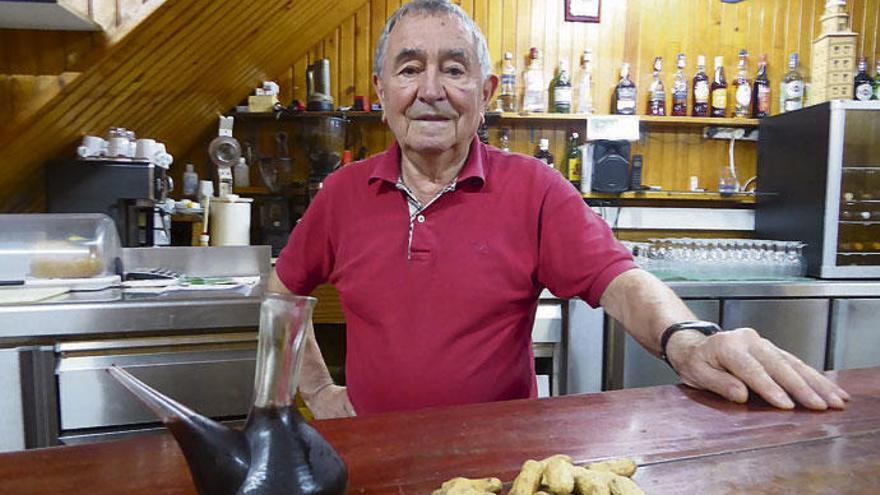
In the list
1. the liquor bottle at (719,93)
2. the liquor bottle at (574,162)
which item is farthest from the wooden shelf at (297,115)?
the liquor bottle at (719,93)

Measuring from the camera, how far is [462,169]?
57.6 inches

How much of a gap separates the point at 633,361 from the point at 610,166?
1.20 metres

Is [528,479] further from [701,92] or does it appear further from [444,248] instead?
[701,92]

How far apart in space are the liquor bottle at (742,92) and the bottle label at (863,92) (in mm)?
553

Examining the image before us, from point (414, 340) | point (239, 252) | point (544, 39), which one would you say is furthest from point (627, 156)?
point (414, 340)

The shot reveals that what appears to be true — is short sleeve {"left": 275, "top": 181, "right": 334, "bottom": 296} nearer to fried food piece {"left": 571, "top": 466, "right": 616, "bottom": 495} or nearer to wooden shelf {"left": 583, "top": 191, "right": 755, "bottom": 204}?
fried food piece {"left": 571, "top": 466, "right": 616, "bottom": 495}

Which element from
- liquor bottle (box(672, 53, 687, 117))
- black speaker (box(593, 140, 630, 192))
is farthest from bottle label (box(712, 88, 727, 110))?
black speaker (box(593, 140, 630, 192))

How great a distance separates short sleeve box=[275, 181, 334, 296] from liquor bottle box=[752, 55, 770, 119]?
10.1ft

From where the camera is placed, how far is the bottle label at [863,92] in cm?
336

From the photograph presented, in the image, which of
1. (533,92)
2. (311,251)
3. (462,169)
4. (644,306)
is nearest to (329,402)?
(311,251)

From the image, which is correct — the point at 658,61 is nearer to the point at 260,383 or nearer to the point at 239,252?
the point at 239,252

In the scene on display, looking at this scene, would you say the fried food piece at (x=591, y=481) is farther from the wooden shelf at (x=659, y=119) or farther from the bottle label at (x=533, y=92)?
the bottle label at (x=533, y=92)

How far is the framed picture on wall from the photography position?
140 inches

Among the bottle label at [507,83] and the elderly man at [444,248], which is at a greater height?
the bottle label at [507,83]
